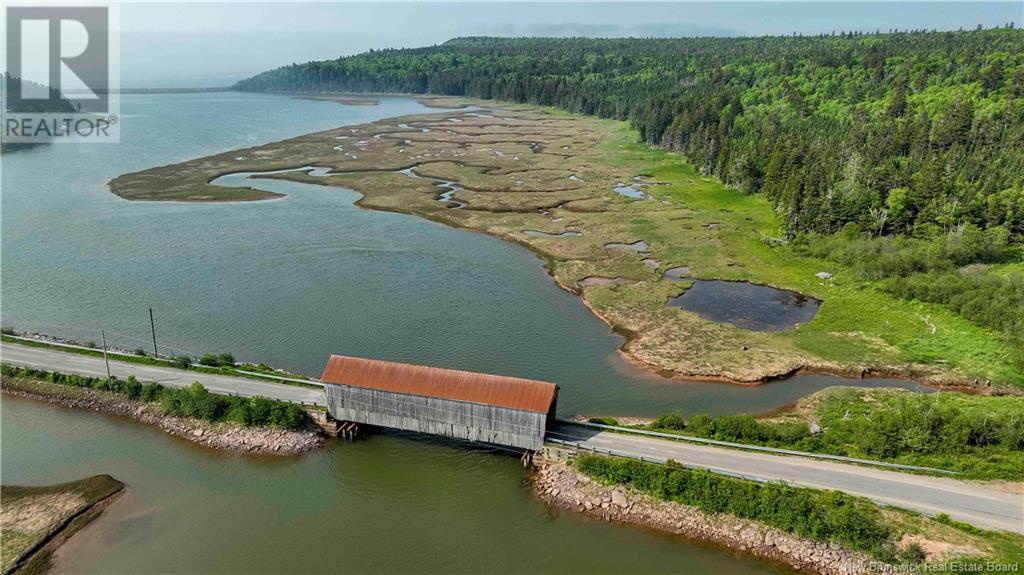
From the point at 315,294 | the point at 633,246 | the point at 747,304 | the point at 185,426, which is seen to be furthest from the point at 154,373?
the point at 633,246

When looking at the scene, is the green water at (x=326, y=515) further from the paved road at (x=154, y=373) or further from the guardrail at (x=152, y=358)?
the guardrail at (x=152, y=358)

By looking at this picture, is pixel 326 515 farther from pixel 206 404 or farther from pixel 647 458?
pixel 647 458

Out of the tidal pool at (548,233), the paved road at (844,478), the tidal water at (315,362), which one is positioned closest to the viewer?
the paved road at (844,478)

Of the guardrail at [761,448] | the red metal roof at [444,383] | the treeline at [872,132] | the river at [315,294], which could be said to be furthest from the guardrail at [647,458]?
the treeline at [872,132]

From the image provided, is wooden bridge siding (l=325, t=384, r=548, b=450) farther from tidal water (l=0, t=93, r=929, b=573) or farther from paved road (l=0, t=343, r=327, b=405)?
paved road (l=0, t=343, r=327, b=405)

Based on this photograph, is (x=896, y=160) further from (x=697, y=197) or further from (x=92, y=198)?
(x=92, y=198)

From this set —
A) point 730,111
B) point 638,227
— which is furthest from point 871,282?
point 730,111

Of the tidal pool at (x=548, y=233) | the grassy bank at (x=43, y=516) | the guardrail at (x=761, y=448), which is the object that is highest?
the tidal pool at (x=548, y=233)
